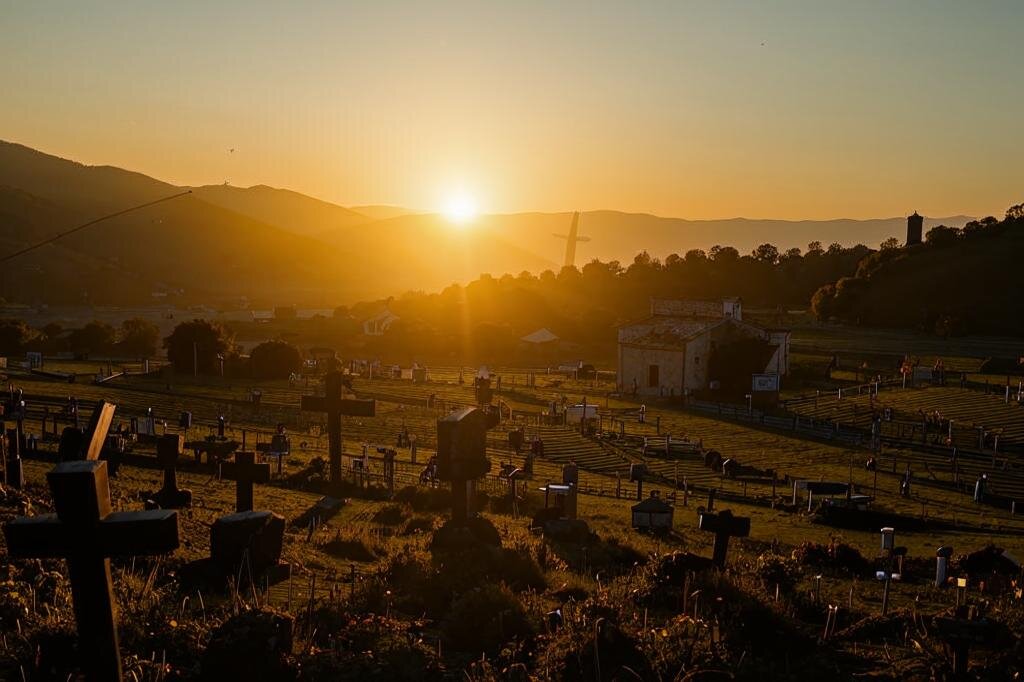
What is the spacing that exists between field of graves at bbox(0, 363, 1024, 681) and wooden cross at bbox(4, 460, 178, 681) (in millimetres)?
80

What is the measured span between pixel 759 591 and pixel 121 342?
63.6 m

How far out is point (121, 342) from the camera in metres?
67.1

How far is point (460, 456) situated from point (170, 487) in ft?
18.3

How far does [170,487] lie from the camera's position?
16.8 m

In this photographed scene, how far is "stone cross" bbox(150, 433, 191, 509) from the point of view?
16000 mm

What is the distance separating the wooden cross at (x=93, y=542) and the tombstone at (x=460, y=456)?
26.2 ft

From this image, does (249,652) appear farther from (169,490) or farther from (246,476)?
(169,490)

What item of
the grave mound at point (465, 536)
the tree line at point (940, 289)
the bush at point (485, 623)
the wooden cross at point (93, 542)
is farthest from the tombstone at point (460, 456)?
the tree line at point (940, 289)

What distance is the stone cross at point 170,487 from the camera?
1600 centimetres

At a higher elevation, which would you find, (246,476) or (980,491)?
(246,476)

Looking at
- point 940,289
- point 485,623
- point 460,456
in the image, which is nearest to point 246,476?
point 460,456

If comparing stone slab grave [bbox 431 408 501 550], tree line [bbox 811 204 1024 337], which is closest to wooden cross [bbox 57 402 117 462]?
stone slab grave [bbox 431 408 501 550]

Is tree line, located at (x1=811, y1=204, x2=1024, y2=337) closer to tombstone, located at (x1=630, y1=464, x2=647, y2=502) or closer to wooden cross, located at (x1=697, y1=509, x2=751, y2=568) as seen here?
tombstone, located at (x1=630, y1=464, x2=647, y2=502)

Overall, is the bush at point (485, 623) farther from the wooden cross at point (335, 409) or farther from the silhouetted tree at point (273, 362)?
the silhouetted tree at point (273, 362)
